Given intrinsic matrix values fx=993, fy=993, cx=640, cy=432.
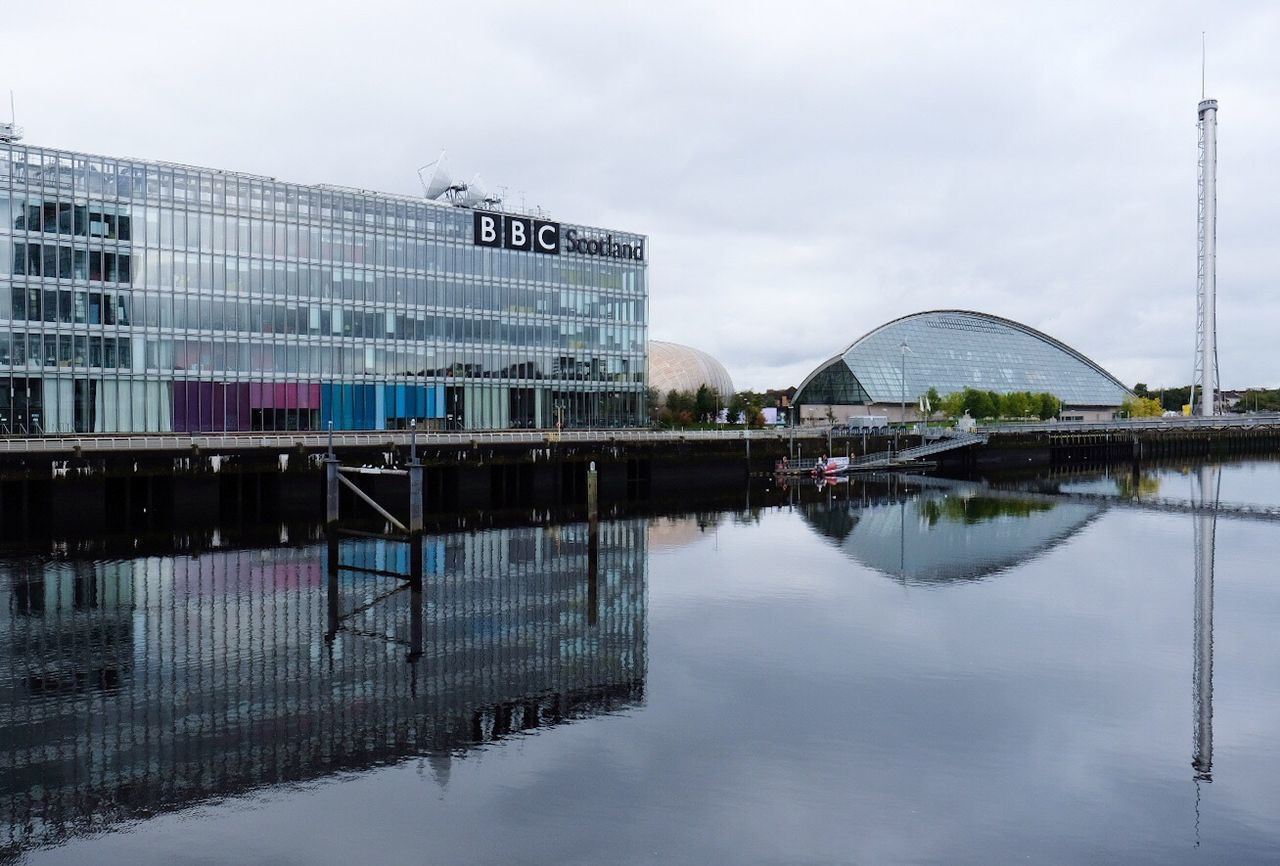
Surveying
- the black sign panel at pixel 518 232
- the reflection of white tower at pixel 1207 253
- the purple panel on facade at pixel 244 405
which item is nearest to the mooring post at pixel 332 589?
the purple panel on facade at pixel 244 405

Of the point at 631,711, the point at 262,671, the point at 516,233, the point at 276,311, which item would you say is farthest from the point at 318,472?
the point at 516,233

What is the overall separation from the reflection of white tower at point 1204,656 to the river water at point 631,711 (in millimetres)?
161

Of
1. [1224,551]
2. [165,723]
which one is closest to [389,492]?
[165,723]

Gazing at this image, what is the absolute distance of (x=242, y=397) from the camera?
96750mm

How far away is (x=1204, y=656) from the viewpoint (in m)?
31.8

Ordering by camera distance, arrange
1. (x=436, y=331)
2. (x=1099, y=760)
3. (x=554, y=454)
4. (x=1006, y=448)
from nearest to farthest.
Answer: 1. (x=1099, y=760)
2. (x=554, y=454)
3. (x=436, y=331)
4. (x=1006, y=448)

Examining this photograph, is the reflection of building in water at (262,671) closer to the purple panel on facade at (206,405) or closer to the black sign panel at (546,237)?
the purple panel on facade at (206,405)

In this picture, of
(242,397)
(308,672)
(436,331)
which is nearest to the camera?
(308,672)

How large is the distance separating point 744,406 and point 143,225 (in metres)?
118

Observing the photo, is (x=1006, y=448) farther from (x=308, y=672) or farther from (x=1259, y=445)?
(x=308, y=672)

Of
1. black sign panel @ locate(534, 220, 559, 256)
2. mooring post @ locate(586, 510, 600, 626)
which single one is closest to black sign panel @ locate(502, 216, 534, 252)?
black sign panel @ locate(534, 220, 559, 256)

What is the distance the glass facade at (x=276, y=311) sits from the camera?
282 feet

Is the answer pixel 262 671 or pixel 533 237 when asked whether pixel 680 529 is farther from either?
pixel 533 237

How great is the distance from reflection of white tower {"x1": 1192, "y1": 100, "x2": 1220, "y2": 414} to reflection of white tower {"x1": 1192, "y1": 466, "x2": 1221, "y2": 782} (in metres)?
118
